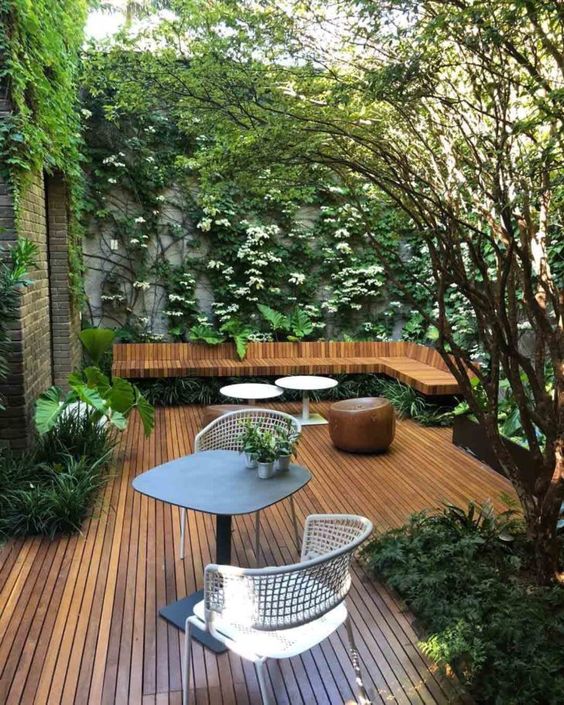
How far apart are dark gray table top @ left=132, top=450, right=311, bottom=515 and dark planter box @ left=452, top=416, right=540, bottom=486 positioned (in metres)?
2.31

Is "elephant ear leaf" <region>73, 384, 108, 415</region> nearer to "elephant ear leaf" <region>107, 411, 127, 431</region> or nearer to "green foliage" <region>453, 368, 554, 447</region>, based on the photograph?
"elephant ear leaf" <region>107, 411, 127, 431</region>

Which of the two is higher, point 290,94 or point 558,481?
point 290,94

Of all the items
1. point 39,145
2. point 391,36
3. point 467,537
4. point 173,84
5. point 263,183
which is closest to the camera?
point 391,36

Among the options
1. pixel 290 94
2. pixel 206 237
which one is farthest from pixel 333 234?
pixel 290 94

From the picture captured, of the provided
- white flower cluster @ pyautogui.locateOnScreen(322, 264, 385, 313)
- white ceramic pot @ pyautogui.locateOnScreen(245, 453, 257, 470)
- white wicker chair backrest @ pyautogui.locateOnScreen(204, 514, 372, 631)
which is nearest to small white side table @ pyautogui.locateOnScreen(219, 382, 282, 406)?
white flower cluster @ pyautogui.locateOnScreen(322, 264, 385, 313)

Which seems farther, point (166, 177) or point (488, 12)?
point (166, 177)

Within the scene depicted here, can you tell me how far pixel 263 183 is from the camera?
3.66 m

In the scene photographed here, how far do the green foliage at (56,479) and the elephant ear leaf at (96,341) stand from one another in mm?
2221

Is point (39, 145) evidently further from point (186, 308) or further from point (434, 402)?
point (434, 402)

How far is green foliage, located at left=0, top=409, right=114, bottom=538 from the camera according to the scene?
3398 mm

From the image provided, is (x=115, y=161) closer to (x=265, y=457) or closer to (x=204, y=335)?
(x=204, y=335)

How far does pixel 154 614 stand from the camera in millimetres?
2629

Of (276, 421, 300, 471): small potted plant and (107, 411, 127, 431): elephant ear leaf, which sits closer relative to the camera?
(276, 421, 300, 471): small potted plant

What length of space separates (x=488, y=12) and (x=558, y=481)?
6.28ft
